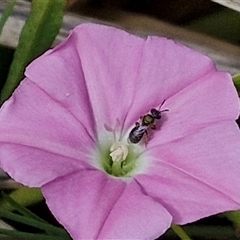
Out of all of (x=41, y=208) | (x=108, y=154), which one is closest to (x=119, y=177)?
(x=108, y=154)

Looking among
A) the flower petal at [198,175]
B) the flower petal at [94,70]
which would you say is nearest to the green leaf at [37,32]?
the flower petal at [94,70]

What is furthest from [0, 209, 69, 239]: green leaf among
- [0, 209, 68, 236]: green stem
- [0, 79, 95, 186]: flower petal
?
[0, 79, 95, 186]: flower petal

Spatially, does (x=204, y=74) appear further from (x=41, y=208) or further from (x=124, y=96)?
(x=41, y=208)

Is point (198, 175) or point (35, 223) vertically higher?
point (198, 175)

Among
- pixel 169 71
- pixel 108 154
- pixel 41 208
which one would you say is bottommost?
pixel 41 208

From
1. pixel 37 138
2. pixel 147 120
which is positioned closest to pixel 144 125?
pixel 147 120

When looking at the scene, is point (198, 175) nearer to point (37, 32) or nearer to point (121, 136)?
point (121, 136)

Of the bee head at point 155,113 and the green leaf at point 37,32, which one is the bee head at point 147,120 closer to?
the bee head at point 155,113
